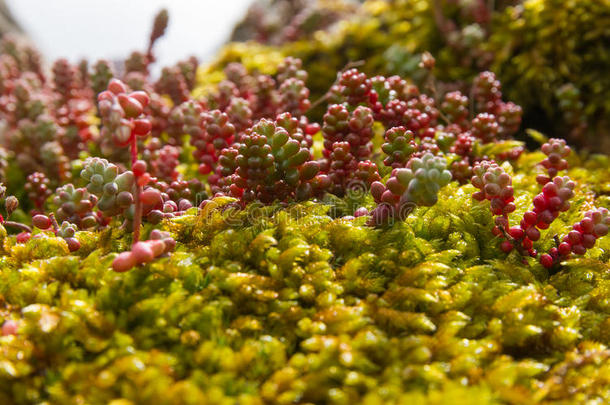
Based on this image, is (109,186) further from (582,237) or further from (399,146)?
(582,237)

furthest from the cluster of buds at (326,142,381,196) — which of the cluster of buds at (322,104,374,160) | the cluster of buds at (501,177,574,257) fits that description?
the cluster of buds at (501,177,574,257)

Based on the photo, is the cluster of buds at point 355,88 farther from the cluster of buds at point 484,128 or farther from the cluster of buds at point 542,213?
the cluster of buds at point 542,213

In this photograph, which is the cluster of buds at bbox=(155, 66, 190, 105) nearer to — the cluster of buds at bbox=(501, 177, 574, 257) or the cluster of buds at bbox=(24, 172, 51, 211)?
the cluster of buds at bbox=(24, 172, 51, 211)

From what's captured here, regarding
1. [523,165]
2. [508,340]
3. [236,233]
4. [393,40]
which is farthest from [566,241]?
[393,40]

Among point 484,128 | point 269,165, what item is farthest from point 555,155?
point 269,165

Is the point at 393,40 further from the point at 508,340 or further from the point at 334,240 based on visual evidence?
the point at 508,340

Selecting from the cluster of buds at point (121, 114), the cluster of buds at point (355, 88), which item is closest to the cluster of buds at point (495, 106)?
the cluster of buds at point (355, 88)
